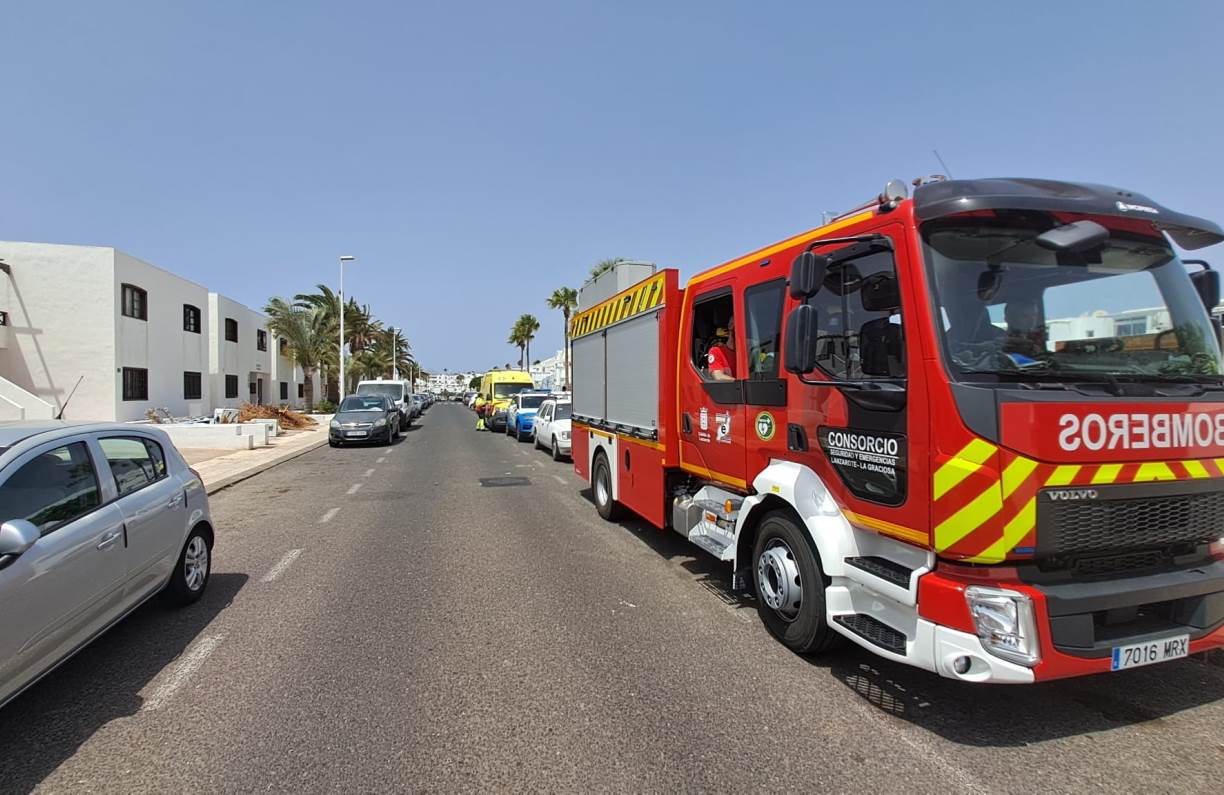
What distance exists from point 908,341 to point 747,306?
73.7 inches

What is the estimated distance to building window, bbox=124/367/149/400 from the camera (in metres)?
23.2

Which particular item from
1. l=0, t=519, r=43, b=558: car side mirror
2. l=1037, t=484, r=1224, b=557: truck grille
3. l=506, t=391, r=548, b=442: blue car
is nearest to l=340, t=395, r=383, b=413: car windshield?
l=506, t=391, r=548, b=442: blue car

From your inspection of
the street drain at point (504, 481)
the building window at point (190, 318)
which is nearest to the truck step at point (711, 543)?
the street drain at point (504, 481)

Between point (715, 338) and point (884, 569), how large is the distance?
110 inches

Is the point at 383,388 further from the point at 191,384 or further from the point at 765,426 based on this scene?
the point at 765,426

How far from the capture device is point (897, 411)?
11.4ft

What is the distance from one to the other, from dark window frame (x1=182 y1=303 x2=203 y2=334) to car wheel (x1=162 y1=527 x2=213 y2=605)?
2701cm

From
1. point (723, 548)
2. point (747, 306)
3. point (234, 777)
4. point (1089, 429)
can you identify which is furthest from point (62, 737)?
point (1089, 429)

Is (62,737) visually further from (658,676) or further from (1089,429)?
(1089,429)

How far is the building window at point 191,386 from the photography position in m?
28.2

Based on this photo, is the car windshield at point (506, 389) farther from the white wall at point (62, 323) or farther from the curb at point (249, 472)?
the white wall at point (62, 323)

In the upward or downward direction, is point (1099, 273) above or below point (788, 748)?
above

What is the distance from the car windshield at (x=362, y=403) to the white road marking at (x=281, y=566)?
51.8 ft

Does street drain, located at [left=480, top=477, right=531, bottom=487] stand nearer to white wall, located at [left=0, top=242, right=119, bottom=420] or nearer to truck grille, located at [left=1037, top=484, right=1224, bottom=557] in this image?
truck grille, located at [left=1037, top=484, right=1224, bottom=557]
